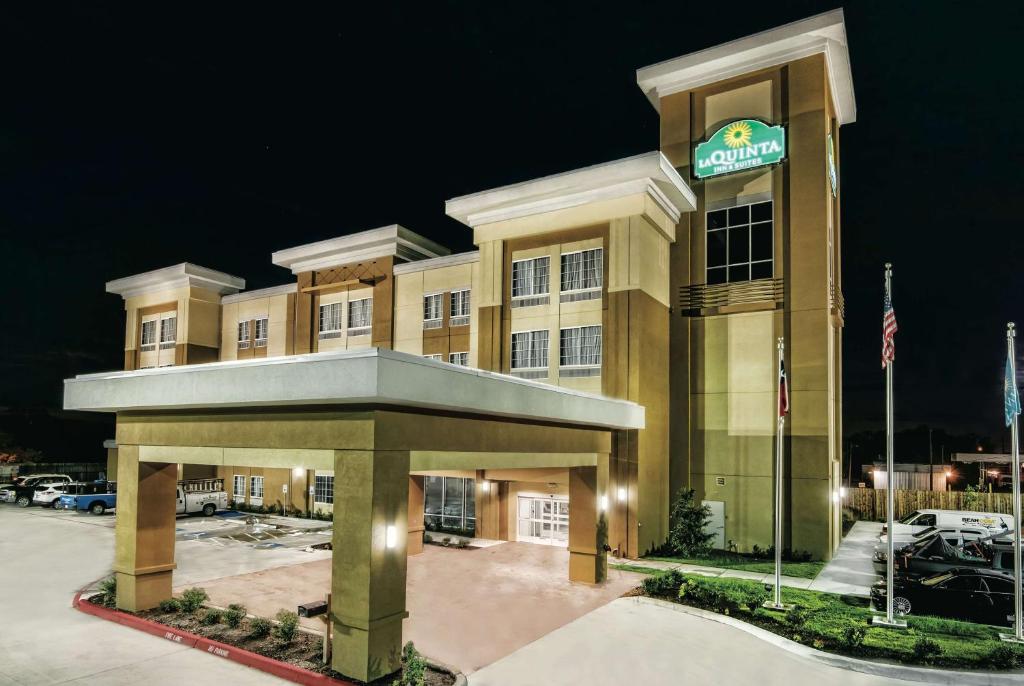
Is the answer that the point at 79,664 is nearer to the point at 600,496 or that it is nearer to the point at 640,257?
the point at 600,496

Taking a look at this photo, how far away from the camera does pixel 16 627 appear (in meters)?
16.2

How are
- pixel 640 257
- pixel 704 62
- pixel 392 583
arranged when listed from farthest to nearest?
pixel 704 62 → pixel 640 257 → pixel 392 583

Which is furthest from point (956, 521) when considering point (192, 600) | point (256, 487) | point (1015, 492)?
point (256, 487)

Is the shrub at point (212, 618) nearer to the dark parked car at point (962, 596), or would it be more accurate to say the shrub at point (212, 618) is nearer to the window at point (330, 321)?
the dark parked car at point (962, 596)

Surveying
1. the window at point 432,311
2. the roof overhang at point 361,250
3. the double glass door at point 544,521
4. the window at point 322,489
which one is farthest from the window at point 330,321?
the double glass door at point 544,521

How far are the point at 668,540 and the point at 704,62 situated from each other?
2088 cm

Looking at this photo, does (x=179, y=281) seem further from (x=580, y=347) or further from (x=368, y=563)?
(x=368, y=563)

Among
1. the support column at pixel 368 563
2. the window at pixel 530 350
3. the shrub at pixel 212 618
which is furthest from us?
the window at pixel 530 350

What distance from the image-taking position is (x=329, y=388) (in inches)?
480

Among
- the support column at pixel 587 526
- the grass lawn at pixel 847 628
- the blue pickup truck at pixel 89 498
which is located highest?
the support column at pixel 587 526

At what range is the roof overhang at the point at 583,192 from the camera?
26094 mm

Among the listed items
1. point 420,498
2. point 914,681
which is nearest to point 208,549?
point 420,498

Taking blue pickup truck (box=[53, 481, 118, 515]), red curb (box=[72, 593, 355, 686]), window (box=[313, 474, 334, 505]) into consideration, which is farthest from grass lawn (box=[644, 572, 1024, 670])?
blue pickup truck (box=[53, 481, 118, 515])

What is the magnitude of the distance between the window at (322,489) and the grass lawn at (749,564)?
20.0 meters
